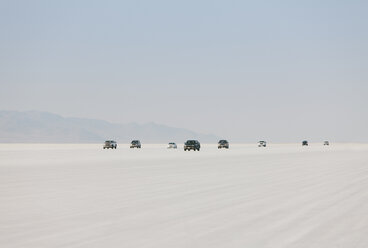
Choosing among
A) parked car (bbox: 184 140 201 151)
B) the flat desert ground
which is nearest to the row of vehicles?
parked car (bbox: 184 140 201 151)

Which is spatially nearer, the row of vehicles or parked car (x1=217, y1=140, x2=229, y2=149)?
the row of vehicles

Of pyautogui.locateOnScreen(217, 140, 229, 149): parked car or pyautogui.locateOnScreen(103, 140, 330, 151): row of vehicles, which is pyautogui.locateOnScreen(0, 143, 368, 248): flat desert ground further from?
pyautogui.locateOnScreen(217, 140, 229, 149): parked car

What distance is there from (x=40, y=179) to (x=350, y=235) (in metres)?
14.7

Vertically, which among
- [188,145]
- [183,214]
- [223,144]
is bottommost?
[183,214]

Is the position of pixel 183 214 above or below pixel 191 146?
below

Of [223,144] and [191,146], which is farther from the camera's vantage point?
[223,144]

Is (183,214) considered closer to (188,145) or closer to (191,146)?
(188,145)

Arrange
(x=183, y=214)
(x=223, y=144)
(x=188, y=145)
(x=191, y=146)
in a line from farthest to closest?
(x=223, y=144) → (x=191, y=146) → (x=188, y=145) → (x=183, y=214)

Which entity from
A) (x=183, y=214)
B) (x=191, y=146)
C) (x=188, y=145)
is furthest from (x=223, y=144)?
(x=183, y=214)

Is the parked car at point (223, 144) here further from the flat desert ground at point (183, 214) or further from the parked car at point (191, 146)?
the flat desert ground at point (183, 214)

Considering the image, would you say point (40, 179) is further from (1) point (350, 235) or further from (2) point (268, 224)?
(1) point (350, 235)

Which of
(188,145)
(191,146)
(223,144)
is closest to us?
(188,145)

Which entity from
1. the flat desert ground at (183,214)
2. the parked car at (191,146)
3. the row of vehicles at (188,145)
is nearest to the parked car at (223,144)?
the row of vehicles at (188,145)

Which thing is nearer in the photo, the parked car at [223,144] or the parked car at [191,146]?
the parked car at [191,146]
